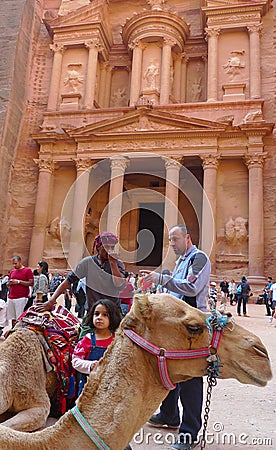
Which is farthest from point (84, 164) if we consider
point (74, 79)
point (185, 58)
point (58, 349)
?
point (58, 349)

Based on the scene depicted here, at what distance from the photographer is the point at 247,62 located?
76.5 feet

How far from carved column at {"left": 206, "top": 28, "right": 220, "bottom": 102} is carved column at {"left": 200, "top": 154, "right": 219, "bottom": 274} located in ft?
14.1

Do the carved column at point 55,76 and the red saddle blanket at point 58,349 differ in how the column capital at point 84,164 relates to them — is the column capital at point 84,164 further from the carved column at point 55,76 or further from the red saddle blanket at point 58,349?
the red saddle blanket at point 58,349

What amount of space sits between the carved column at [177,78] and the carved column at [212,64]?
2.72 m

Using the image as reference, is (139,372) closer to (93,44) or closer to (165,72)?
(165,72)

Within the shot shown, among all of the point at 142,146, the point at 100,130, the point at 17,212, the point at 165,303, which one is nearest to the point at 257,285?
the point at 142,146

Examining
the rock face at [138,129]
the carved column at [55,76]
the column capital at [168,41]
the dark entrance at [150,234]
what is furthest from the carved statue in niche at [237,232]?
the carved column at [55,76]

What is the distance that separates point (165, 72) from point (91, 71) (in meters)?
5.00

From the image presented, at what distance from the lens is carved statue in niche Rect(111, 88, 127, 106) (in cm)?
2769

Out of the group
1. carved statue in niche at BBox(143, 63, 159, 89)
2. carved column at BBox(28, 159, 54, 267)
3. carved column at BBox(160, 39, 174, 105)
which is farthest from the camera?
carved statue in niche at BBox(143, 63, 159, 89)

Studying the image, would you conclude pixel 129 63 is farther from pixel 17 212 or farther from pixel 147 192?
pixel 17 212

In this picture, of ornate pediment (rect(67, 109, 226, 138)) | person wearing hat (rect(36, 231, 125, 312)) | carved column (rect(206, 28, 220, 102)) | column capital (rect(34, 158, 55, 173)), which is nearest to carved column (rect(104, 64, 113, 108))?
ornate pediment (rect(67, 109, 226, 138))

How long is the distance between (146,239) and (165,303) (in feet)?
74.1

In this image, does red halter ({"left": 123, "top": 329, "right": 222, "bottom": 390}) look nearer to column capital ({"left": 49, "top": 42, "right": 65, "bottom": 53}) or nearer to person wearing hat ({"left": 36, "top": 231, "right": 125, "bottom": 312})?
person wearing hat ({"left": 36, "top": 231, "right": 125, "bottom": 312})
